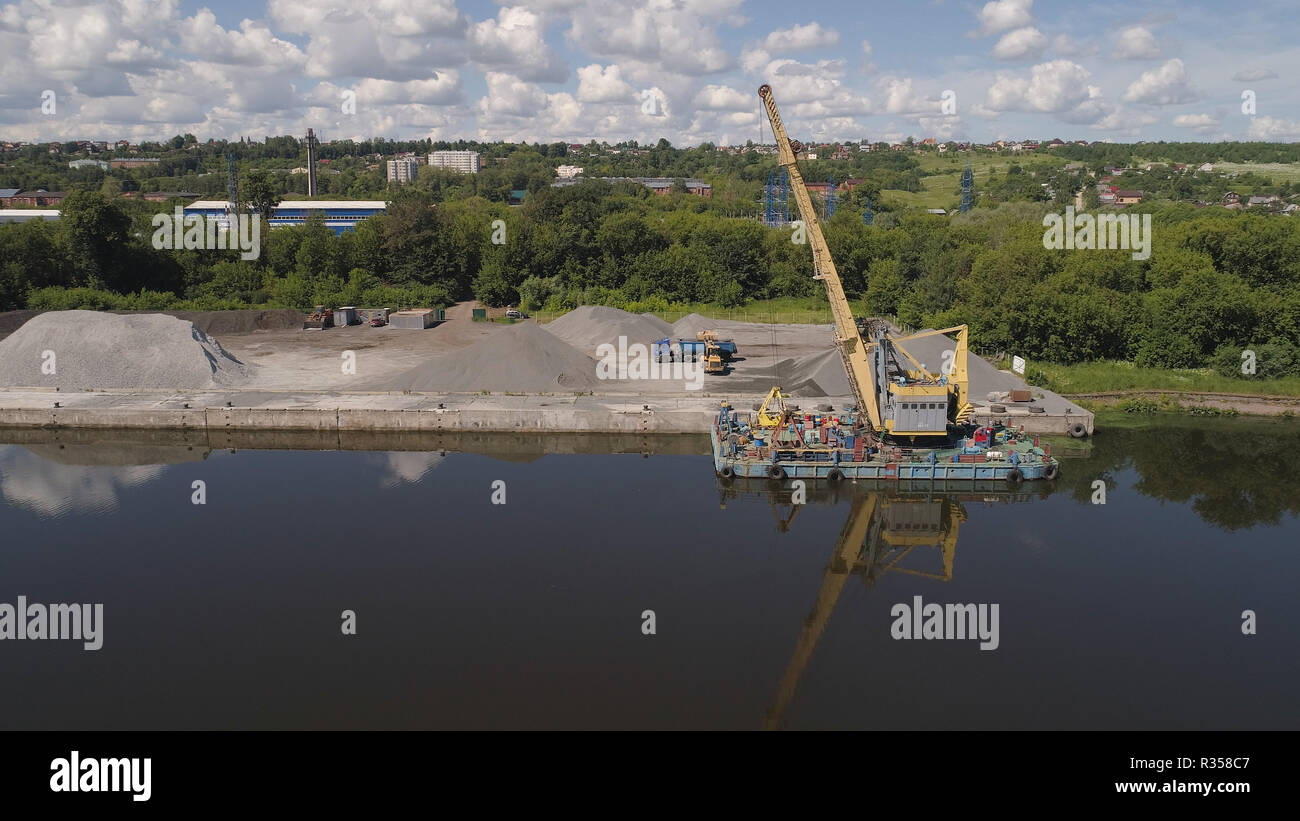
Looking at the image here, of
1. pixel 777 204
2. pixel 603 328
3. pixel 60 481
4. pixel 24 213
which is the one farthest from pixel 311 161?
pixel 60 481

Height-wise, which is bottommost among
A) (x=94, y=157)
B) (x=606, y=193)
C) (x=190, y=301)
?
(x=190, y=301)

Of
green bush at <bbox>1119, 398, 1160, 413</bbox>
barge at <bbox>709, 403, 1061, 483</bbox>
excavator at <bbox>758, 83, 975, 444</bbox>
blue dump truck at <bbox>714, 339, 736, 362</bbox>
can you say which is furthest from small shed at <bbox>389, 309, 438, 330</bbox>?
green bush at <bbox>1119, 398, 1160, 413</bbox>

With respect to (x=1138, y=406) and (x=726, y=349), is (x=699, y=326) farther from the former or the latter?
(x=1138, y=406)

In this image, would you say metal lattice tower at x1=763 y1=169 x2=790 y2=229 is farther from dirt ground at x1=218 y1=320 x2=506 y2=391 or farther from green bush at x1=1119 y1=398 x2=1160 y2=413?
green bush at x1=1119 y1=398 x2=1160 y2=413

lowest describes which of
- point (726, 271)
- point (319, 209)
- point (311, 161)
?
point (726, 271)

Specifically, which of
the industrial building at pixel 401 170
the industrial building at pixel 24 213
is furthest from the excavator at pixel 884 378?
the industrial building at pixel 401 170
